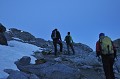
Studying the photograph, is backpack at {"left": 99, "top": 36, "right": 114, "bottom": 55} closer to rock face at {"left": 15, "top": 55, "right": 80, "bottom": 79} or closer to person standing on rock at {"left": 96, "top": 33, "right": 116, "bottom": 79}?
person standing on rock at {"left": 96, "top": 33, "right": 116, "bottom": 79}

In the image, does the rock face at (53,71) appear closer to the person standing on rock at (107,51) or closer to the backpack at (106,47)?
the person standing on rock at (107,51)

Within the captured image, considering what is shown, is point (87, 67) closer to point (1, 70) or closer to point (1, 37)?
point (1, 70)

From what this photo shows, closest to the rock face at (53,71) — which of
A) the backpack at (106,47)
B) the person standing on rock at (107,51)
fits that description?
the person standing on rock at (107,51)

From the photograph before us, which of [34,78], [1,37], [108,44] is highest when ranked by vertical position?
[1,37]

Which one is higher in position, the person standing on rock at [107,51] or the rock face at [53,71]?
the person standing on rock at [107,51]

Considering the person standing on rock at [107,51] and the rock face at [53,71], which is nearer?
the person standing on rock at [107,51]

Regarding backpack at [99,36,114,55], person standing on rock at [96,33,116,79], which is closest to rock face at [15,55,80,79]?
person standing on rock at [96,33,116,79]

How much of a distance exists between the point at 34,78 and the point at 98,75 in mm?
4814

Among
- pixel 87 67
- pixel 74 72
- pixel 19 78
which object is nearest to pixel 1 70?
pixel 19 78

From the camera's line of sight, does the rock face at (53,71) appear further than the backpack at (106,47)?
Yes

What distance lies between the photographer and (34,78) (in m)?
13.9

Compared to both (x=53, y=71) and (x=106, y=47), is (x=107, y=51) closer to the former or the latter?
(x=106, y=47)

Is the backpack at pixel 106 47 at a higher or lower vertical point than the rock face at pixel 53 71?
higher

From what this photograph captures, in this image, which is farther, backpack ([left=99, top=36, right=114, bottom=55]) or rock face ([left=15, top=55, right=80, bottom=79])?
rock face ([left=15, top=55, right=80, bottom=79])
